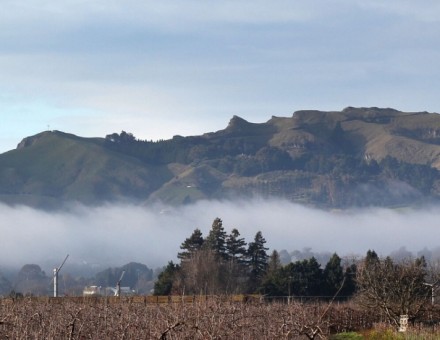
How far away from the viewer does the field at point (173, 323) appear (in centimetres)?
3888

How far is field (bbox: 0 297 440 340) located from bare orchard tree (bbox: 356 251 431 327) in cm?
208

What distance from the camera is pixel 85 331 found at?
45.5 m

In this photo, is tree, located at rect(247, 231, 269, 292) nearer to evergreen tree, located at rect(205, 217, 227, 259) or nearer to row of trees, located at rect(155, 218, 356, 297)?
row of trees, located at rect(155, 218, 356, 297)

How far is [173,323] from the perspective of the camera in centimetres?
4228

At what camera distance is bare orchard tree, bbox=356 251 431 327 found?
65.6m

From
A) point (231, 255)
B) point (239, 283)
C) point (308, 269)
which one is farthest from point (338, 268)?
point (231, 255)

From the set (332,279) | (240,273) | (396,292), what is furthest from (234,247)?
(396,292)

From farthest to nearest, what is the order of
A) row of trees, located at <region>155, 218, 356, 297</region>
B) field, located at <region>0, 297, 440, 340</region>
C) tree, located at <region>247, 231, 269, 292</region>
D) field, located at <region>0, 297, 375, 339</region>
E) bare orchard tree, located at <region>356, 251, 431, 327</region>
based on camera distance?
tree, located at <region>247, 231, 269, 292</region> < row of trees, located at <region>155, 218, 356, 297</region> < bare orchard tree, located at <region>356, 251, 431, 327</region> < field, located at <region>0, 297, 440, 340</region> < field, located at <region>0, 297, 375, 339</region>

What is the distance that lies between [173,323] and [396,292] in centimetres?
2932

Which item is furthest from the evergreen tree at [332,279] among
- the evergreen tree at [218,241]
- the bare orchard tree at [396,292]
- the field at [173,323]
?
the field at [173,323]

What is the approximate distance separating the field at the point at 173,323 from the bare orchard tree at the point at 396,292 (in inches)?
81.9

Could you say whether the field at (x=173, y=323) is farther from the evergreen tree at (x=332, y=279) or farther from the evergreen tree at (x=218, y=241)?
the evergreen tree at (x=218, y=241)

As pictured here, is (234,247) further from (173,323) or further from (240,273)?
(173,323)

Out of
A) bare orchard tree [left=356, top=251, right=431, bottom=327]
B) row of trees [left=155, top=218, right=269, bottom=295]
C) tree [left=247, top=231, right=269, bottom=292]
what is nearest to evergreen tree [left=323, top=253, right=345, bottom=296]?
row of trees [left=155, top=218, right=269, bottom=295]
